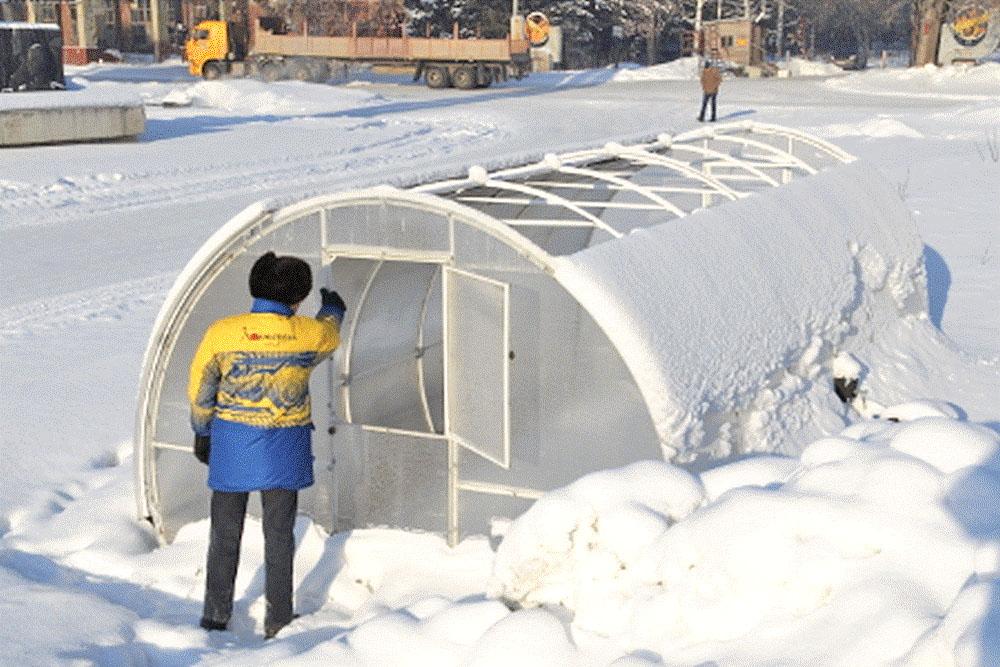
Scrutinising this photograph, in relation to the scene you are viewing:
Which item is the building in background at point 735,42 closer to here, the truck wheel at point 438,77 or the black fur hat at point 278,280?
the truck wheel at point 438,77

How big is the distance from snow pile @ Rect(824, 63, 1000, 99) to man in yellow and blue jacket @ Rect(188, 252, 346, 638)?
3733cm

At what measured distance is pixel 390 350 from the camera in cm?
831

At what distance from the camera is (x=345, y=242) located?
22.6 ft

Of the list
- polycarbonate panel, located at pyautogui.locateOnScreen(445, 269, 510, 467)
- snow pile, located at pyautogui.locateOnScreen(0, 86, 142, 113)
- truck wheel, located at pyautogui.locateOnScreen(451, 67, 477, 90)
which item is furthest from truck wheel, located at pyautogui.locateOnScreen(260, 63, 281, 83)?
polycarbonate panel, located at pyautogui.locateOnScreen(445, 269, 510, 467)

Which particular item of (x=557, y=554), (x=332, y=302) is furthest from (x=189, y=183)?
(x=557, y=554)

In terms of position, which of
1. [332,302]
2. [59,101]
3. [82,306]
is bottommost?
[82,306]

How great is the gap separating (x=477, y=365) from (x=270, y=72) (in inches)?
1637

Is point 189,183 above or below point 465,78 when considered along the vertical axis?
below

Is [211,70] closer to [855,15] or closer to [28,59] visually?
[28,59]

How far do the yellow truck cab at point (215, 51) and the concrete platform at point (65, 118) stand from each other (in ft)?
67.9

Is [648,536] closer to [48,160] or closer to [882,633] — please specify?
[882,633]

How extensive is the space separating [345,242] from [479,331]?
876 millimetres

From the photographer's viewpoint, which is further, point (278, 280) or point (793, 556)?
point (278, 280)

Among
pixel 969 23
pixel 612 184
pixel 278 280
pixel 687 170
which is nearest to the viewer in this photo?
pixel 278 280
